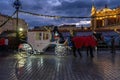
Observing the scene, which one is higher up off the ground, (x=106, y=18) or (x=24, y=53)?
(x=106, y=18)

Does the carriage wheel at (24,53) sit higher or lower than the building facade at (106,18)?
lower

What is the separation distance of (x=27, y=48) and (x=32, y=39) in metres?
2.91

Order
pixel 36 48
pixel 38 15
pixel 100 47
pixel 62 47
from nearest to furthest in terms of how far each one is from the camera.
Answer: pixel 62 47
pixel 36 48
pixel 38 15
pixel 100 47

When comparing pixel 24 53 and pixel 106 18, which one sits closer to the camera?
pixel 24 53

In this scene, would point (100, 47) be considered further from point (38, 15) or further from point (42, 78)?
point (42, 78)

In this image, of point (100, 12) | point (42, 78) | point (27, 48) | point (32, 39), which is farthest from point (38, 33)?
point (100, 12)

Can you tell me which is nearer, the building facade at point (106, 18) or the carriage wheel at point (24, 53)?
the carriage wheel at point (24, 53)

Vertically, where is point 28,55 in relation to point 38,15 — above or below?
below

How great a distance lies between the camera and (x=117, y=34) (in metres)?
47.2

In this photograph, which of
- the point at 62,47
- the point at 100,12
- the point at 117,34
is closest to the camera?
the point at 62,47

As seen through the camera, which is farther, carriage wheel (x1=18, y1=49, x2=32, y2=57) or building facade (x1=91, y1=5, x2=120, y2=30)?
building facade (x1=91, y1=5, x2=120, y2=30)

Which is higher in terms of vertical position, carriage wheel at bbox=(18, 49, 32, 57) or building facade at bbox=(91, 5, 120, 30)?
building facade at bbox=(91, 5, 120, 30)

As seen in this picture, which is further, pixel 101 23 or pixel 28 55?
pixel 101 23

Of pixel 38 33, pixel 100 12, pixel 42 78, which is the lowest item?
pixel 42 78
